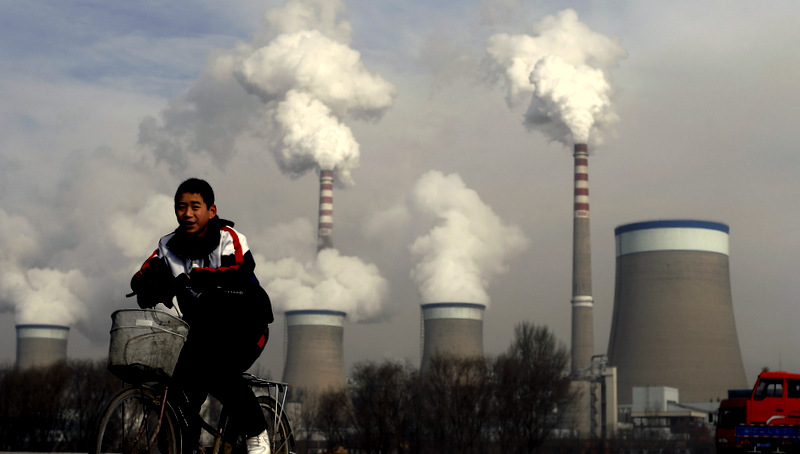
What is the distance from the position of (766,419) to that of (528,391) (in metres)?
36.4

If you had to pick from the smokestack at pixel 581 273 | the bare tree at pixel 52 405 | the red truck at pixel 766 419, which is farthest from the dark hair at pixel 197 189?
the smokestack at pixel 581 273

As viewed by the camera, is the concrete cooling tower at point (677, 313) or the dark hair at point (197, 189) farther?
the concrete cooling tower at point (677, 313)

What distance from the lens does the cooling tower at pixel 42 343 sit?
3536 inches

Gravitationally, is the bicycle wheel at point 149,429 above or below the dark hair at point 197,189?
below

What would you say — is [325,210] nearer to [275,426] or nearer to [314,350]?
[314,350]

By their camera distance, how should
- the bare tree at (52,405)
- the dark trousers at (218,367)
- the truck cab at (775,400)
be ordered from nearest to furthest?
the dark trousers at (218,367), the truck cab at (775,400), the bare tree at (52,405)

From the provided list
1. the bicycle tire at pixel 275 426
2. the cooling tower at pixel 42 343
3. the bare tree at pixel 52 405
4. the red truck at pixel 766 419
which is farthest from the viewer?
the cooling tower at pixel 42 343

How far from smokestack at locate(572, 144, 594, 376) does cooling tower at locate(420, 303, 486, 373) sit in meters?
7.19

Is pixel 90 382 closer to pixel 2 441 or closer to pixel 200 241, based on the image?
pixel 2 441

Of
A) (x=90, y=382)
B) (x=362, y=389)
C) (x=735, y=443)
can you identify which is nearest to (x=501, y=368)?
(x=362, y=389)

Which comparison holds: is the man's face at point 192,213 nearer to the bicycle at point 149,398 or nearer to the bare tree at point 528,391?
the bicycle at point 149,398

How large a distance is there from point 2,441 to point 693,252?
43.8 metres

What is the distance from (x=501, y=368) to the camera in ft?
179

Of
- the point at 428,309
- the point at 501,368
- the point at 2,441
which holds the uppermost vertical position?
the point at 428,309
